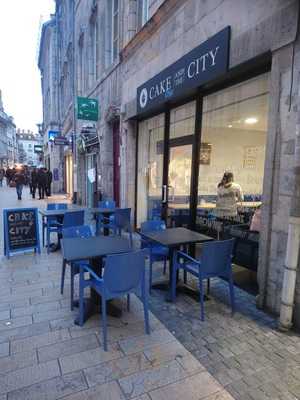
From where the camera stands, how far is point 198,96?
4.62m

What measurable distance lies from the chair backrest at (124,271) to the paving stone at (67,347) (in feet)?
1.69

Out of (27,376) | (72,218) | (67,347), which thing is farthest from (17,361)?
(72,218)

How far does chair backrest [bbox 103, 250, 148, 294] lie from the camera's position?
8.02 feet

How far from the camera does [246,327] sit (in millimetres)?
2820

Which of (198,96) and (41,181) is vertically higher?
(198,96)

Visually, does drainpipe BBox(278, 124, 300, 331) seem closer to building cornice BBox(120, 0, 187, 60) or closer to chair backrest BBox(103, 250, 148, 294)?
chair backrest BBox(103, 250, 148, 294)

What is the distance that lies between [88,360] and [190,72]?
4.04m

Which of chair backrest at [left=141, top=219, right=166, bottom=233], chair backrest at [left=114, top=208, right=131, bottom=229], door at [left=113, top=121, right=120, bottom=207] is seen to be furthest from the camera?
door at [left=113, top=121, right=120, bottom=207]

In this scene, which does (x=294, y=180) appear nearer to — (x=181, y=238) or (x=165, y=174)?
(x=181, y=238)

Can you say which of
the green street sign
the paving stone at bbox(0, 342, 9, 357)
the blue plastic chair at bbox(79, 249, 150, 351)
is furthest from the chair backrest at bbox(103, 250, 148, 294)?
the green street sign

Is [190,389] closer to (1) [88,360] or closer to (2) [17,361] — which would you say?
(1) [88,360]

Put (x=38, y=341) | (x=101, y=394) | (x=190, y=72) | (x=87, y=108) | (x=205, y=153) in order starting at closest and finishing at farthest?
(x=101, y=394)
(x=38, y=341)
(x=190, y=72)
(x=205, y=153)
(x=87, y=108)

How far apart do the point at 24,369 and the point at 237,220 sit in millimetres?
3918

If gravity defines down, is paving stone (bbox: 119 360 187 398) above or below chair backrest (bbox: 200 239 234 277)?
below
